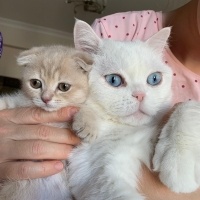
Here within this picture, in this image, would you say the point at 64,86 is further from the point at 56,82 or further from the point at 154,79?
the point at 154,79

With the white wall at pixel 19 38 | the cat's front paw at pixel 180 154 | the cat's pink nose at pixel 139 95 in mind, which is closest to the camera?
the cat's front paw at pixel 180 154

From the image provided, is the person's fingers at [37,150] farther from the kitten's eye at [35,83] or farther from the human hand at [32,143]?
the kitten's eye at [35,83]

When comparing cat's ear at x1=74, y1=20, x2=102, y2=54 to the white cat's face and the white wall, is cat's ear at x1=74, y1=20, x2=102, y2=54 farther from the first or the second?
the white wall

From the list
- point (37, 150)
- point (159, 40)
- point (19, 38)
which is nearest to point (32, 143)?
point (37, 150)

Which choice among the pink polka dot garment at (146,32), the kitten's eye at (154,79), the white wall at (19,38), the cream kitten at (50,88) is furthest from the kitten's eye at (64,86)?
the white wall at (19,38)

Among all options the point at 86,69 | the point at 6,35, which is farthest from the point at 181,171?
the point at 6,35

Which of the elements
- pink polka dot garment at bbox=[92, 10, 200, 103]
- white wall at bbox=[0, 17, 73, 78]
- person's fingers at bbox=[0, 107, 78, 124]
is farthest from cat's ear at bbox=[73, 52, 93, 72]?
white wall at bbox=[0, 17, 73, 78]
